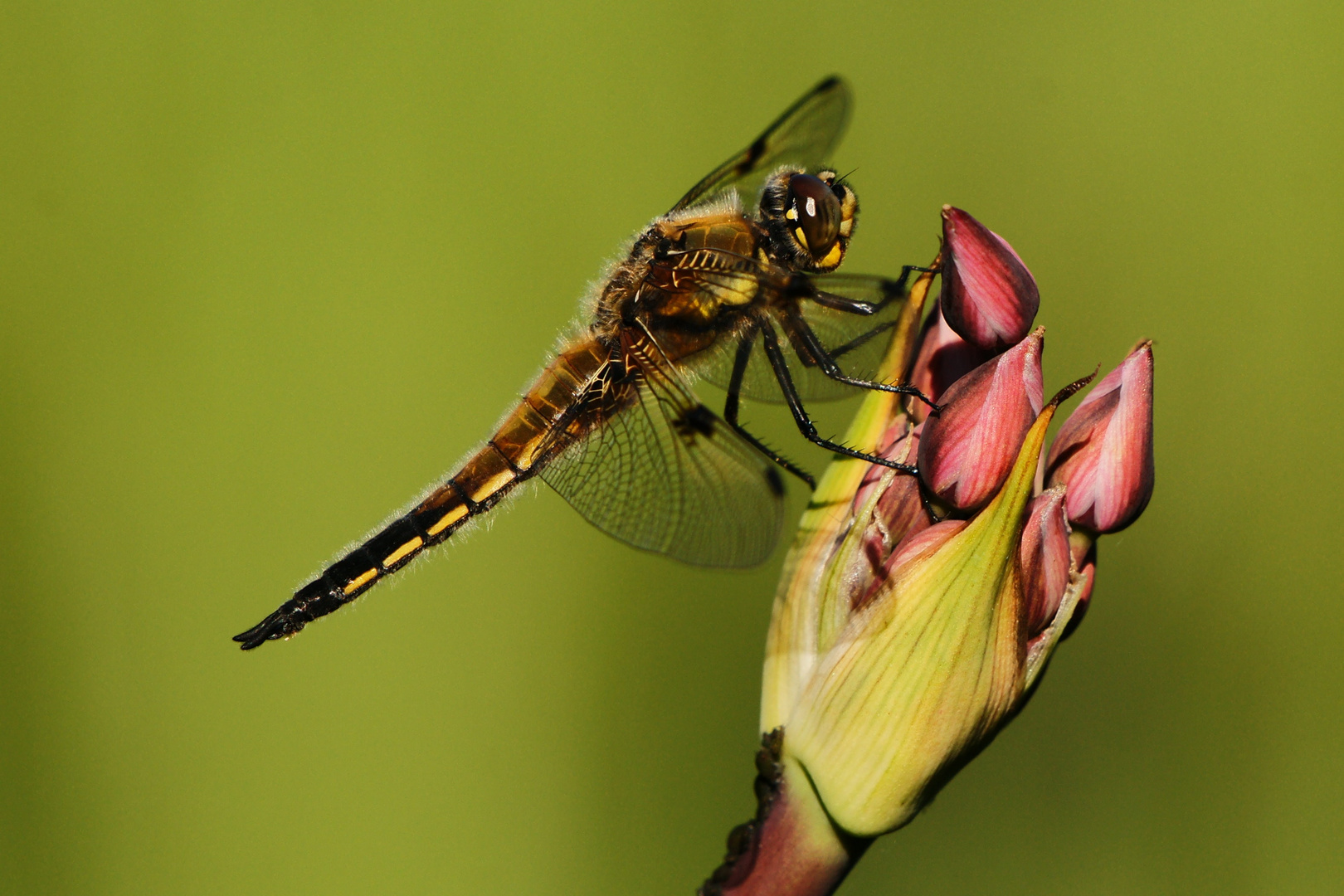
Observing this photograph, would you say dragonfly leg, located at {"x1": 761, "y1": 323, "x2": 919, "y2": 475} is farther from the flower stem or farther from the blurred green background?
the blurred green background

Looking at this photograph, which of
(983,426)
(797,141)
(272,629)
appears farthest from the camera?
(797,141)

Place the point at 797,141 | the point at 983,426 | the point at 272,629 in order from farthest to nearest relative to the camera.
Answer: the point at 797,141, the point at 272,629, the point at 983,426

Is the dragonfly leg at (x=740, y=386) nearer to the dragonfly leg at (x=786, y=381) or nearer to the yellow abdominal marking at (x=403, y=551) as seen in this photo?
the dragonfly leg at (x=786, y=381)

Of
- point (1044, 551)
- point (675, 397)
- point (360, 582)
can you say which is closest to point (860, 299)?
point (675, 397)

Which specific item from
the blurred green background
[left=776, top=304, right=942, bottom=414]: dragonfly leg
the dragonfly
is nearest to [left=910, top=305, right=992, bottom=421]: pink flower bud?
[left=776, top=304, right=942, bottom=414]: dragonfly leg

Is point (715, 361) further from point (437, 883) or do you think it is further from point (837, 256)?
point (437, 883)

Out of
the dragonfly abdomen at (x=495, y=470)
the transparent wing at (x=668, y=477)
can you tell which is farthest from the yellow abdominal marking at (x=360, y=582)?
the transparent wing at (x=668, y=477)

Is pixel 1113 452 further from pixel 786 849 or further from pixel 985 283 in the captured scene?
pixel 786 849
